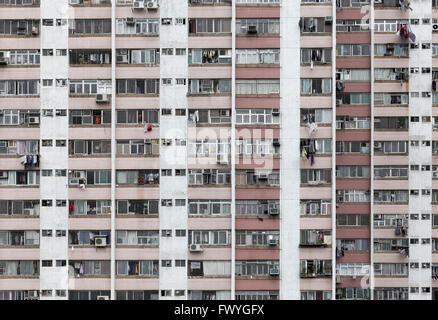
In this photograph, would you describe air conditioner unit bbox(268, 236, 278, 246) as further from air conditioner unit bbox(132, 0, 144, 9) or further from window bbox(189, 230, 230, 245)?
air conditioner unit bbox(132, 0, 144, 9)

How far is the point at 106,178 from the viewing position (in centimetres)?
1402

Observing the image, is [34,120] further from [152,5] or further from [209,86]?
[209,86]

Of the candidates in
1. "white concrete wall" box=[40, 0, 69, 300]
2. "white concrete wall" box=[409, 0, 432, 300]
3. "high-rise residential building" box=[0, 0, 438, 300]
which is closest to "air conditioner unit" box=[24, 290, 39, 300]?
"high-rise residential building" box=[0, 0, 438, 300]

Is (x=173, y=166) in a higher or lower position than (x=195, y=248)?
higher

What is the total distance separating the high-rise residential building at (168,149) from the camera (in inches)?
546

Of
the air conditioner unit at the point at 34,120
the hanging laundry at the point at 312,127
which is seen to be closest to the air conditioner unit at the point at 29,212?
the air conditioner unit at the point at 34,120

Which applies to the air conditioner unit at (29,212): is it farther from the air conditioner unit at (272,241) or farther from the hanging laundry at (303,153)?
the hanging laundry at (303,153)

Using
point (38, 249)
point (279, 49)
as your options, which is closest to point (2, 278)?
point (38, 249)

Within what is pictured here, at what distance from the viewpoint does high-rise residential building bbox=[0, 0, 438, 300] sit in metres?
13.9

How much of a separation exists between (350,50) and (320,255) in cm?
598

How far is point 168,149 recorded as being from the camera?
13898mm

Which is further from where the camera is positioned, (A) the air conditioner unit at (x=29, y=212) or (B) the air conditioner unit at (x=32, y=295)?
(A) the air conditioner unit at (x=29, y=212)

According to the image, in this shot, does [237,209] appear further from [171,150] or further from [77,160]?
[77,160]

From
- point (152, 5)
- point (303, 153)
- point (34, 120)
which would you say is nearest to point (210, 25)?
point (152, 5)
